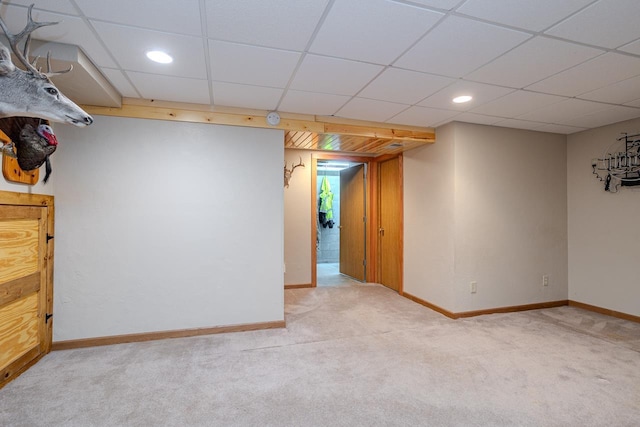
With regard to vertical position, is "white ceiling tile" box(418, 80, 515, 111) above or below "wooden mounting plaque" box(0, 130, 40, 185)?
above

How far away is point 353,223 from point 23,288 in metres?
4.56

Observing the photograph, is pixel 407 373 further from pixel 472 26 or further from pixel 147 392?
pixel 472 26

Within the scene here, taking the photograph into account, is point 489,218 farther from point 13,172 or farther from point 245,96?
point 13,172

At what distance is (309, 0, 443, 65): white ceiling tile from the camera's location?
65.3 inches

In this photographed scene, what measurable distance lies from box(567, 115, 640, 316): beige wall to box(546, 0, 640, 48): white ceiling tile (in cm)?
237

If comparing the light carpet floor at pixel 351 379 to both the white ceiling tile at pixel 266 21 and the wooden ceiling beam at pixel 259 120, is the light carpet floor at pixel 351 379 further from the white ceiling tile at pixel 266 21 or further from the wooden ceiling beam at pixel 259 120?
the white ceiling tile at pixel 266 21

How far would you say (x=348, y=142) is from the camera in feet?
13.6

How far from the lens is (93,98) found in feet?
8.86

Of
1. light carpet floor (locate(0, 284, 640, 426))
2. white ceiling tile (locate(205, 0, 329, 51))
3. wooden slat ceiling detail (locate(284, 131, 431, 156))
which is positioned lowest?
light carpet floor (locate(0, 284, 640, 426))

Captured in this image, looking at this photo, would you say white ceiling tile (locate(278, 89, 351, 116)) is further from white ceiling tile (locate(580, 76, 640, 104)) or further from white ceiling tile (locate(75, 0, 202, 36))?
white ceiling tile (locate(580, 76, 640, 104))

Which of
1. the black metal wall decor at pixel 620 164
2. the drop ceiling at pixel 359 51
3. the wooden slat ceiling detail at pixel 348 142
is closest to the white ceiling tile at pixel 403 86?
the drop ceiling at pixel 359 51

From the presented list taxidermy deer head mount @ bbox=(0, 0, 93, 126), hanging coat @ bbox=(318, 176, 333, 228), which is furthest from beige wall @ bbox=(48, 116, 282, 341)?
hanging coat @ bbox=(318, 176, 333, 228)

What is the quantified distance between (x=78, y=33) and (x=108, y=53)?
231mm

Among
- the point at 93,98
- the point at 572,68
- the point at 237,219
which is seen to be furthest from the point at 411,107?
the point at 93,98
